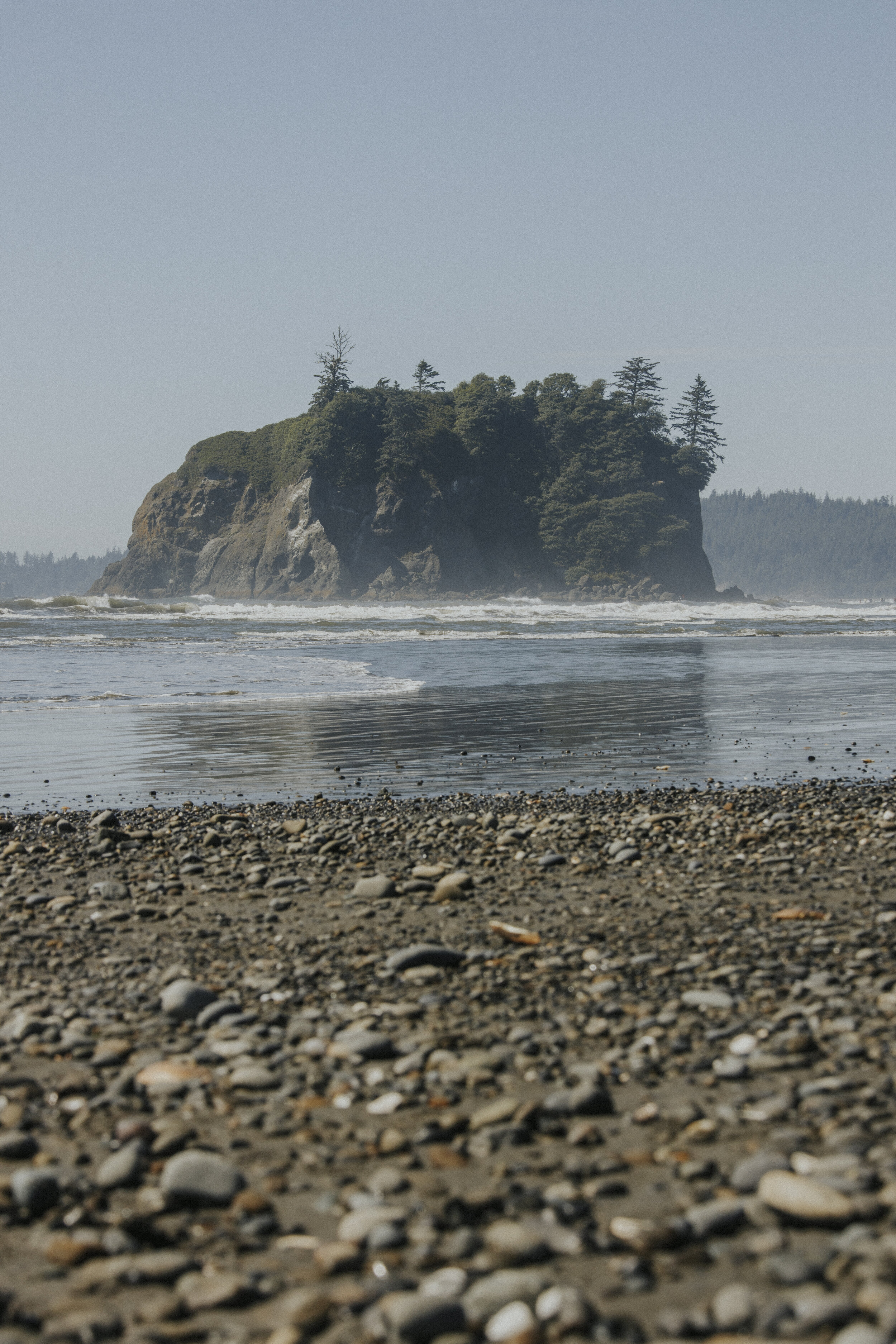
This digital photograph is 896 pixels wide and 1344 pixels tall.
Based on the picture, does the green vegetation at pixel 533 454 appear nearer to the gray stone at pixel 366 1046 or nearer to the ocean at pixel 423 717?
the ocean at pixel 423 717

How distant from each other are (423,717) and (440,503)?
368 feet

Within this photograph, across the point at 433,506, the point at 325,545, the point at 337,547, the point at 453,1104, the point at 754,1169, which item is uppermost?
the point at 433,506

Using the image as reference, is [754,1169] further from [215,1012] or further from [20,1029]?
[20,1029]

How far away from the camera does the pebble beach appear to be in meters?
2.60

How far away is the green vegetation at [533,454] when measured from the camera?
410 ft

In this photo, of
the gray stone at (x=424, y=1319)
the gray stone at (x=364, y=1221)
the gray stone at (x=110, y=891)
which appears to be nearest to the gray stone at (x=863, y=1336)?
the gray stone at (x=424, y=1319)

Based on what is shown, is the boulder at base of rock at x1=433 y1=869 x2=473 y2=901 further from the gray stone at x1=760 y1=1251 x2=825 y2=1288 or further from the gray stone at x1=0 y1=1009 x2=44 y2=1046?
the gray stone at x1=760 y1=1251 x2=825 y2=1288

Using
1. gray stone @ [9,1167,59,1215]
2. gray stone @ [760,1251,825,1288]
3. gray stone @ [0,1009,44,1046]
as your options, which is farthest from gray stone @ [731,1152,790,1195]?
gray stone @ [0,1009,44,1046]

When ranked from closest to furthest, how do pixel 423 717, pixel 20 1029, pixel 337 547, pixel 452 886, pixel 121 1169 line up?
pixel 121 1169, pixel 20 1029, pixel 452 886, pixel 423 717, pixel 337 547

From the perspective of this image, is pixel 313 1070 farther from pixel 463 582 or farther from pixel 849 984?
pixel 463 582

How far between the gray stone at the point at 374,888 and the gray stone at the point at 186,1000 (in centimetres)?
187

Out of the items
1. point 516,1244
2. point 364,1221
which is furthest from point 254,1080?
point 516,1244

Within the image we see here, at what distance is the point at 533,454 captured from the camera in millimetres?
133625

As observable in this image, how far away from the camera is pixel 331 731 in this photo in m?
15.6
